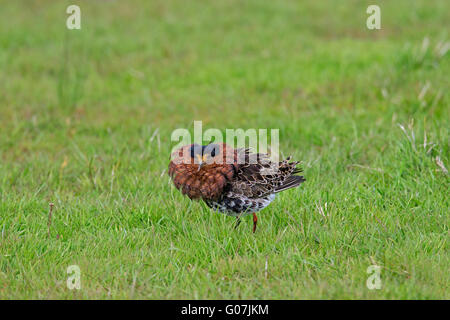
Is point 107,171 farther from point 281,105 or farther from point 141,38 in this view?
point 141,38

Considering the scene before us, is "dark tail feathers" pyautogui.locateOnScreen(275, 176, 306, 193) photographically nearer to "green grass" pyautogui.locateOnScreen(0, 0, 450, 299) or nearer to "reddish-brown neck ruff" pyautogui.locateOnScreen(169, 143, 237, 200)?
"green grass" pyautogui.locateOnScreen(0, 0, 450, 299)

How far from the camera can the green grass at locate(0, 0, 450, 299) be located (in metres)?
3.86

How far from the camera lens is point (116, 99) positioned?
26.6 feet

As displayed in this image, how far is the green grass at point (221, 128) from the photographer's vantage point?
152 inches

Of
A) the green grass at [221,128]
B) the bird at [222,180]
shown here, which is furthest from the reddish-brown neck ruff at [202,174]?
the green grass at [221,128]

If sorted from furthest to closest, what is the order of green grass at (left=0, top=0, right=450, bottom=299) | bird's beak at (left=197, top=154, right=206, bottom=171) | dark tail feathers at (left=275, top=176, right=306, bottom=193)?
dark tail feathers at (left=275, top=176, right=306, bottom=193)
bird's beak at (left=197, top=154, right=206, bottom=171)
green grass at (left=0, top=0, right=450, bottom=299)

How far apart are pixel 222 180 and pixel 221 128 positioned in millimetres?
2753

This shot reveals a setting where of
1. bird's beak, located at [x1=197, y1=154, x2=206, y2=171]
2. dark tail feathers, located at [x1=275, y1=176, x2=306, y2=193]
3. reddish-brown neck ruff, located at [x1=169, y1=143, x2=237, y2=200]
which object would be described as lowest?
dark tail feathers, located at [x1=275, y1=176, x2=306, y2=193]

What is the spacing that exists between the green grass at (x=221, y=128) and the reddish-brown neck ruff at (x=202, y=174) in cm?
34

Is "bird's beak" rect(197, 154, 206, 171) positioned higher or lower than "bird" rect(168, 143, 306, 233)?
higher

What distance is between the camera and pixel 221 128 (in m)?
6.87

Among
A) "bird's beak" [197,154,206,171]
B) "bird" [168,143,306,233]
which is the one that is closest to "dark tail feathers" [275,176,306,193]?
"bird" [168,143,306,233]

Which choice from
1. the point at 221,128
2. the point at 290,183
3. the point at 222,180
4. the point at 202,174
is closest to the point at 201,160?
the point at 202,174
